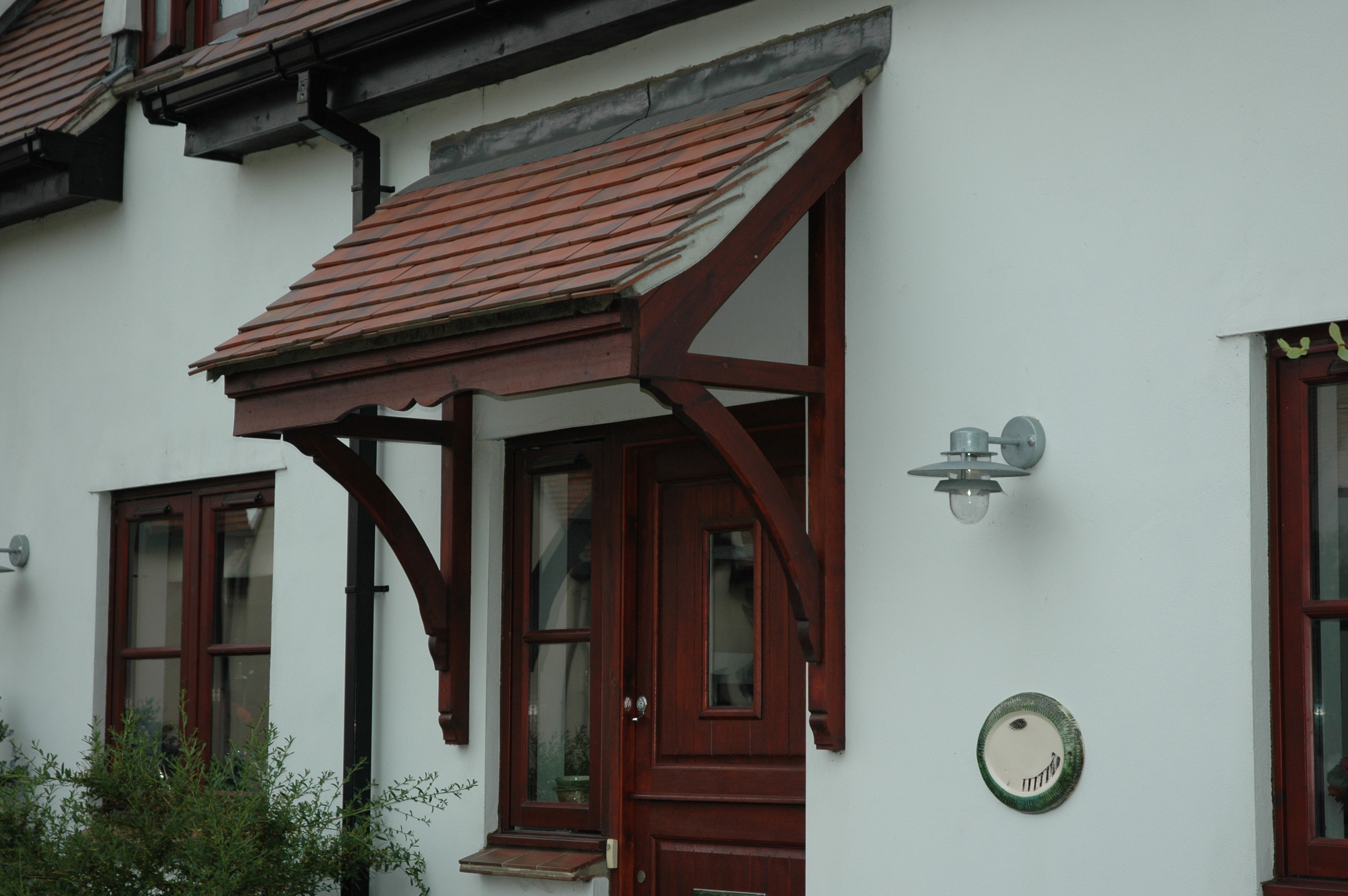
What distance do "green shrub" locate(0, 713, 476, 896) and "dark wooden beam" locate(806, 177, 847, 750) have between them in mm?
1905

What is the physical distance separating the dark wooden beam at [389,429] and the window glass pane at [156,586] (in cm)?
209

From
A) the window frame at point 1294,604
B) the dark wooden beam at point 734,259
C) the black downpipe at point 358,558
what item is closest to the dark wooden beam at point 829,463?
the dark wooden beam at point 734,259

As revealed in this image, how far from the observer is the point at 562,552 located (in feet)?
21.6

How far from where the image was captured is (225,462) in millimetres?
7664

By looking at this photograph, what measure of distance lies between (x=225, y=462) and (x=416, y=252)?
2177 mm

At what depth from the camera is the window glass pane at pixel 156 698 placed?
805 centimetres

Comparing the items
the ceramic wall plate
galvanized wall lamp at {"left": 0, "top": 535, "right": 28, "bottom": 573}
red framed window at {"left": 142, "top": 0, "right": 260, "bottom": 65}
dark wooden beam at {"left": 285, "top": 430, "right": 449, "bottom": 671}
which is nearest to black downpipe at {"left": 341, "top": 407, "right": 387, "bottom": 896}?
dark wooden beam at {"left": 285, "top": 430, "right": 449, "bottom": 671}

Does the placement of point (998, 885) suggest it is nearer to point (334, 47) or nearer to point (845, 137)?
point (845, 137)

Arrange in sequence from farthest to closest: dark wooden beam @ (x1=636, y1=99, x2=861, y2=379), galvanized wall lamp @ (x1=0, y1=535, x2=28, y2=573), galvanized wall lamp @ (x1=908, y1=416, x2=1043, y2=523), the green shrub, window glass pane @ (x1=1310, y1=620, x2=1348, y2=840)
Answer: galvanized wall lamp @ (x1=0, y1=535, x2=28, y2=573) < the green shrub < dark wooden beam @ (x1=636, y1=99, x2=861, y2=379) < galvanized wall lamp @ (x1=908, y1=416, x2=1043, y2=523) < window glass pane @ (x1=1310, y1=620, x2=1348, y2=840)

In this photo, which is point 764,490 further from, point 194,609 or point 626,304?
point 194,609

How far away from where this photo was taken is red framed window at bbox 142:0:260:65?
8.26 m

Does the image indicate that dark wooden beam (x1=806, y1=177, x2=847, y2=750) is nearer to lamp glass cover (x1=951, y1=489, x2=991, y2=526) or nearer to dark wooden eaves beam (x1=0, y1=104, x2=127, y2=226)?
lamp glass cover (x1=951, y1=489, x2=991, y2=526)

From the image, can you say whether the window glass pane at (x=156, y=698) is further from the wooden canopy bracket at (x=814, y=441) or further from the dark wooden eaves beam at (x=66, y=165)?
the wooden canopy bracket at (x=814, y=441)

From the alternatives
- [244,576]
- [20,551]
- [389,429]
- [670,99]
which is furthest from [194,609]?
[670,99]
